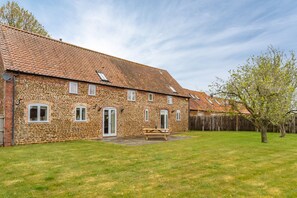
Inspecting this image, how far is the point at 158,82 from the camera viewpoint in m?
25.1

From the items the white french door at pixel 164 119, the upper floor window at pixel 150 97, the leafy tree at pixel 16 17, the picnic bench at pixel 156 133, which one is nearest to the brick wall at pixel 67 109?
the upper floor window at pixel 150 97

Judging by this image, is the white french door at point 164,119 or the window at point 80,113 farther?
the white french door at point 164,119

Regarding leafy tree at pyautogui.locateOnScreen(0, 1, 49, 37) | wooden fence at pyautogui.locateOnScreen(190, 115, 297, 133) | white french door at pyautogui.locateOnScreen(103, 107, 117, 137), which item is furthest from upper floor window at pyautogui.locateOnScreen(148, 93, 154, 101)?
leafy tree at pyautogui.locateOnScreen(0, 1, 49, 37)

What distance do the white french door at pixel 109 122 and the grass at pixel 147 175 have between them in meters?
8.20

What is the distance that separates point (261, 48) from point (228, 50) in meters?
2.72

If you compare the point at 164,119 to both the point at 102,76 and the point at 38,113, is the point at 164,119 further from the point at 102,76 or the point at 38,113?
the point at 38,113

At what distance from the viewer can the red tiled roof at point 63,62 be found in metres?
13.9

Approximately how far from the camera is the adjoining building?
13031 mm

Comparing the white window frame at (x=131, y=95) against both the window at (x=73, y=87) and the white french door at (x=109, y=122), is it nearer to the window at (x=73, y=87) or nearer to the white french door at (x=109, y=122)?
the white french door at (x=109, y=122)

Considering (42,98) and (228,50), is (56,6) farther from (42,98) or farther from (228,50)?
(228,50)

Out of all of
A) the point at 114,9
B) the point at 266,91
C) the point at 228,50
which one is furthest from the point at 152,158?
the point at 228,50

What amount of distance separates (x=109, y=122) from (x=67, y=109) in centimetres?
→ 390

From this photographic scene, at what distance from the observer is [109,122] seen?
1817 centimetres

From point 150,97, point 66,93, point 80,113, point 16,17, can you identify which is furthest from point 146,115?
point 16,17
